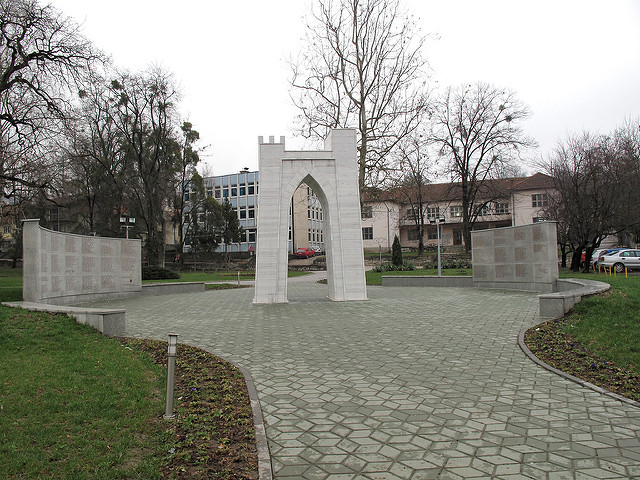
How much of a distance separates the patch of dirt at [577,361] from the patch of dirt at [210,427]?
448 cm

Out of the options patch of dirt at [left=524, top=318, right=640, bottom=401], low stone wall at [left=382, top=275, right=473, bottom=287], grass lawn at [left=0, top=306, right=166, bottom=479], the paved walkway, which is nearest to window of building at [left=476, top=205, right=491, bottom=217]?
low stone wall at [left=382, top=275, right=473, bottom=287]

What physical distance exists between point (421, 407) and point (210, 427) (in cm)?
229

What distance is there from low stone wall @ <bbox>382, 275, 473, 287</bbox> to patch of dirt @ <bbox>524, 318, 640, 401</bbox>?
1372cm

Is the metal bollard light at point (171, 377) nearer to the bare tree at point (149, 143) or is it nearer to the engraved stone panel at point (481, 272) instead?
the engraved stone panel at point (481, 272)

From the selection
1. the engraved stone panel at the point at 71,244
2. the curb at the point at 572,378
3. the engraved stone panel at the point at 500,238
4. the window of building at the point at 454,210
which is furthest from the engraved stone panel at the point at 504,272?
the window of building at the point at 454,210

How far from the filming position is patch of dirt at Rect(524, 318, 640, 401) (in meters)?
5.79

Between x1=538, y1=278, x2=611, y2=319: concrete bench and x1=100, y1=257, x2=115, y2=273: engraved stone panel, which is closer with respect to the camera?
x1=538, y1=278, x2=611, y2=319: concrete bench

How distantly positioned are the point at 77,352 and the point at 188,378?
2.20 meters

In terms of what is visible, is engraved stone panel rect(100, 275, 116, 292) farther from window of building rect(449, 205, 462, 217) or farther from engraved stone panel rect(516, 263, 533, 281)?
window of building rect(449, 205, 462, 217)

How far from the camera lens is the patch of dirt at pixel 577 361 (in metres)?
5.79

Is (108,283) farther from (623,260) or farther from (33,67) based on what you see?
(623,260)

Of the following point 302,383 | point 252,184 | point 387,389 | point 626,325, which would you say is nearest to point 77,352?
point 302,383

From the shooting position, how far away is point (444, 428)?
4477mm

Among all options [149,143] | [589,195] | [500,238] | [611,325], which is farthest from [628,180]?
[149,143]
